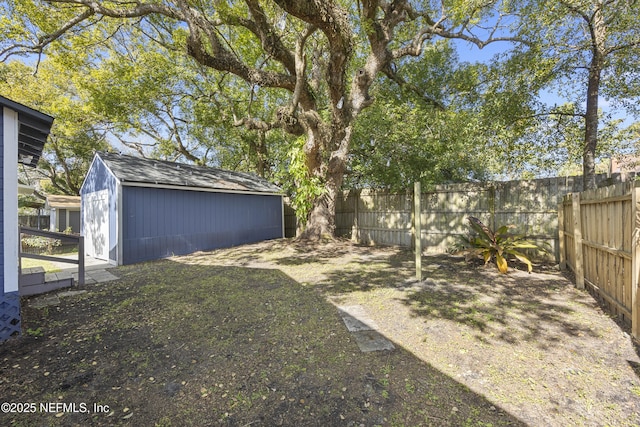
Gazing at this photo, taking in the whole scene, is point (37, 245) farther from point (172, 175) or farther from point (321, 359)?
point (321, 359)

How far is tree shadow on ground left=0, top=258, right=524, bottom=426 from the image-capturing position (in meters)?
1.76

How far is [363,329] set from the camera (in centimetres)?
292

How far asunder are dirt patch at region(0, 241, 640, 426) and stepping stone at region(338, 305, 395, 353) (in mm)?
87

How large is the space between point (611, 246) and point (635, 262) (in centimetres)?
74

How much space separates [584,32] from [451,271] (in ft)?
15.1

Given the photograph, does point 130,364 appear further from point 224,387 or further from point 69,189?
point 69,189

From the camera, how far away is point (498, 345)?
2510 millimetres

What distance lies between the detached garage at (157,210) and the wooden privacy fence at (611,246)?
8.71 meters

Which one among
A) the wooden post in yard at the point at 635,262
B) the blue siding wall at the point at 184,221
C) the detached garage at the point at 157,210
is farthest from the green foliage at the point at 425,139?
the detached garage at the point at 157,210

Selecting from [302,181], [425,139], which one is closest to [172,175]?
[302,181]

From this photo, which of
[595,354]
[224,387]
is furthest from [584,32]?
[224,387]

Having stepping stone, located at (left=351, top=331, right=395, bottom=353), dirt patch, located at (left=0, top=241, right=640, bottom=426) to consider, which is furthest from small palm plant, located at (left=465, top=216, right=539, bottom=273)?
stepping stone, located at (left=351, top=331, right=395, bottom=353)

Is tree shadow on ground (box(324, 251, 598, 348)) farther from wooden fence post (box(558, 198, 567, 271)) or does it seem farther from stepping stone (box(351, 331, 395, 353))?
stepping stone (box(351, 331, 395, 353))

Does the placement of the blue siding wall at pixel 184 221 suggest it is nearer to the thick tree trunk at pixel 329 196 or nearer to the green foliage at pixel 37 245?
the thick tree trunk at pixel 329 196
